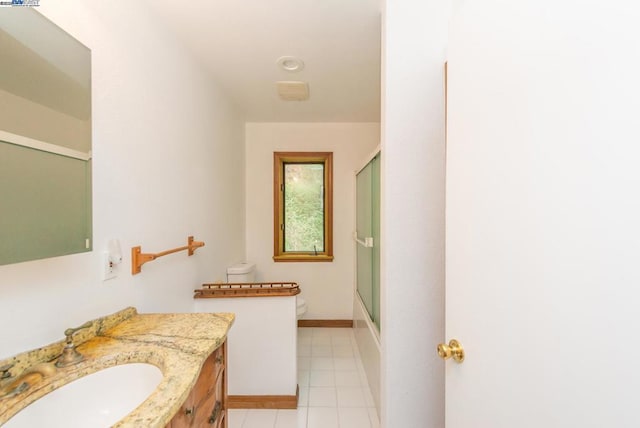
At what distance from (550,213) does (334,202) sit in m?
2.70

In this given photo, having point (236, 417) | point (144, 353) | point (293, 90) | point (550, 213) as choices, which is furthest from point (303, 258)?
point (550, 213)

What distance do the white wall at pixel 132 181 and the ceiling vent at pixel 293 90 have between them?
1.81 feet

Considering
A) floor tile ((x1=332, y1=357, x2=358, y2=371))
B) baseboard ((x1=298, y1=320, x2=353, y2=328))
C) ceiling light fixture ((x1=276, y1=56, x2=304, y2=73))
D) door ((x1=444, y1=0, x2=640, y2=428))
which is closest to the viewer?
door ((x1=444, y1=0, x2=640, y2=428))

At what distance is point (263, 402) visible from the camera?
1834 mm

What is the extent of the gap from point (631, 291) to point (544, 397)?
0.25 metres

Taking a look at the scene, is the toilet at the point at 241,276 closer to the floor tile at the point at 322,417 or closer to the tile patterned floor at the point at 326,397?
the tile patterned floor at the point at 326,397

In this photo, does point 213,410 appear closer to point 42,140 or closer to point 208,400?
point 208,400

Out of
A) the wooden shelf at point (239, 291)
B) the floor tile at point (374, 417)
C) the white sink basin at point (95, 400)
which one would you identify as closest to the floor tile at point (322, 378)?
the floor tile at point (374, 417)

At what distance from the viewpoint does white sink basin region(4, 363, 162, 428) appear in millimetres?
666

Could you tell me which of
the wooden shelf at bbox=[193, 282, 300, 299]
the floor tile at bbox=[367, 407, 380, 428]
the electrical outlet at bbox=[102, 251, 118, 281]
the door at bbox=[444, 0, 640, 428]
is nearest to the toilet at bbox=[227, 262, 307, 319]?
the wooden shelf at bbox=[193, 282, 300, 299]

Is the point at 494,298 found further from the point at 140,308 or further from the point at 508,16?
the point at 140,308

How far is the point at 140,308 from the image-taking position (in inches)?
48.9

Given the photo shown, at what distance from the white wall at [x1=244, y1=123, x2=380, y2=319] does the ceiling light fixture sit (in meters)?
1.19

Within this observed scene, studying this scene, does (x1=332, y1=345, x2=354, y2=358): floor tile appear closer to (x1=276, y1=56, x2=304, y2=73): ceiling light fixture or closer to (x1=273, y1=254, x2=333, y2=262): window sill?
(x1=273, y1=254, x2=333, y2=262): window sill
